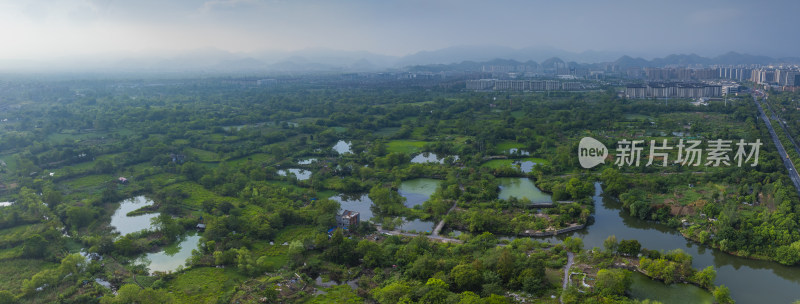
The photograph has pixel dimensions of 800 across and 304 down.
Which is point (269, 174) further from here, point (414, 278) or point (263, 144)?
point (414, 278)

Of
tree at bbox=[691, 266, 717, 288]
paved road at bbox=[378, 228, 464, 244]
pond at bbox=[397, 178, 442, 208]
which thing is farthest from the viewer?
pond at bbox=[397, 178, 442, 208]

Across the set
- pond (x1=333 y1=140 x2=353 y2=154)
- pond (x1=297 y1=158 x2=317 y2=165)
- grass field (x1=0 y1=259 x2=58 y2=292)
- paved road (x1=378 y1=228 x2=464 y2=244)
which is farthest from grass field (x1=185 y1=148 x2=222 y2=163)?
paved road (x1=378 y1=228 x2=464 y2=244)

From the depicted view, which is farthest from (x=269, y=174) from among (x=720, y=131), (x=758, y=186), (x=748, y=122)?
(x=748, y=122)

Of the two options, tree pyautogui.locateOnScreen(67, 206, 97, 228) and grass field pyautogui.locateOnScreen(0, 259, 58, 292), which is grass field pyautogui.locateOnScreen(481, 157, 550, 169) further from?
grass field pyautogui.locateOnScreen(0, 259, 58, 292)

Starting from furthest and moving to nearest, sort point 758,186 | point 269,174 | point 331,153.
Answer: point 331,153
point 269,174
point 758,186

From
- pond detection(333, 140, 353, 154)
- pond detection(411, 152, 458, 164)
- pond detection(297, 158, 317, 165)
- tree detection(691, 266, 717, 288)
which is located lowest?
tree detection(691, 266, 717, 288)
